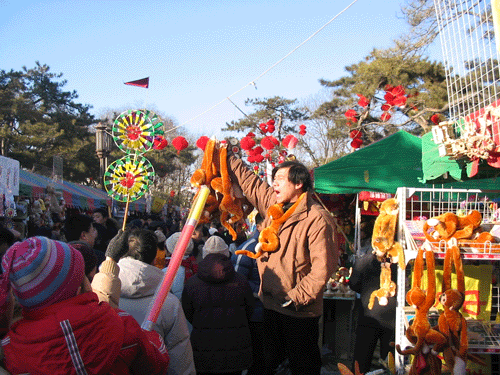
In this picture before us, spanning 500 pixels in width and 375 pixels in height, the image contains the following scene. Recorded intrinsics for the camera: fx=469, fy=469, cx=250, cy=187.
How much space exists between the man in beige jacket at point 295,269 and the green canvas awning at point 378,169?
10.5 feet

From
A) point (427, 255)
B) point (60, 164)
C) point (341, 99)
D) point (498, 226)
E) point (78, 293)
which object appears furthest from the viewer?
point (341, 99)

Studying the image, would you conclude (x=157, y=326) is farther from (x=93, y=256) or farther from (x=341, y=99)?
(x=341, y=99)

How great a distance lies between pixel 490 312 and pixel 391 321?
3.78 feet

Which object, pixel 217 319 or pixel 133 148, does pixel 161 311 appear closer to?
pixel 217 319

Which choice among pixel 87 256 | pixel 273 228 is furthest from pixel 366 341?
pixel 87 256

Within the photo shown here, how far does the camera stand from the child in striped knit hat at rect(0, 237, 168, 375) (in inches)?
58.1

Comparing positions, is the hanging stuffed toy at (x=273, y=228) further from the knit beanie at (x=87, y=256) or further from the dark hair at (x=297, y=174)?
the knit beanie at (x=87, y=256)

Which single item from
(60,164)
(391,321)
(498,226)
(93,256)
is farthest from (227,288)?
(60,164)

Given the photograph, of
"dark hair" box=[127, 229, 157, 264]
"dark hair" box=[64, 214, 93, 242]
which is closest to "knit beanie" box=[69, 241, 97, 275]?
"dark hair" box=[127, 229, 157, 264]

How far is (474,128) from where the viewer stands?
277cm

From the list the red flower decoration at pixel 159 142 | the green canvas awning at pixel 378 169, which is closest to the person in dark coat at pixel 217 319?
the green canvas awning at pixel 378 169

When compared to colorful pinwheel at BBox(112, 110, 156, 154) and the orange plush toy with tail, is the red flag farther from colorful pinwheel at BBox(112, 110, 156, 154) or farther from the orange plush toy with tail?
the orange plush toy with tail

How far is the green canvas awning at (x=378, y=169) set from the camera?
6156 mm

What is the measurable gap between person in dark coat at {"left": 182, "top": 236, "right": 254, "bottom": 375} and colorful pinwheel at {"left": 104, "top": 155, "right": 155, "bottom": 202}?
4281 mm
